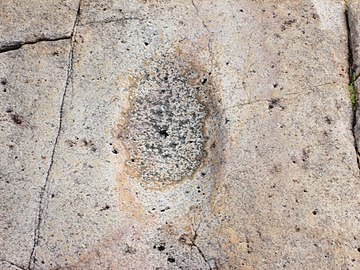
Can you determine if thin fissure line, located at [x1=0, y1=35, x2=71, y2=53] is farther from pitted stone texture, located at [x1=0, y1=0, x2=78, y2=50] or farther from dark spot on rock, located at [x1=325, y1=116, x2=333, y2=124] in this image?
dark spot on rock, located at [x1=325, y1=116, x2=333, y2=124]

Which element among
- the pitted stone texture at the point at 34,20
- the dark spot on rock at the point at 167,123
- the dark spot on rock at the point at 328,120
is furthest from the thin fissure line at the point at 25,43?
the dark spot on rock at the point at 328,120

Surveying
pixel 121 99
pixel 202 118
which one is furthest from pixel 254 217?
pixel 121 99

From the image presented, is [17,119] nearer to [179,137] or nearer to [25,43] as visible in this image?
[25,43]

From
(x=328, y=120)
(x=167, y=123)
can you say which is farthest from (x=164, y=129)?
(x=328, y=120)

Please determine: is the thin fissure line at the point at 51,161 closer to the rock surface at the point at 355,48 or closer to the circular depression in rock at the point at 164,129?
the circular depression in rock at the point at 164,129

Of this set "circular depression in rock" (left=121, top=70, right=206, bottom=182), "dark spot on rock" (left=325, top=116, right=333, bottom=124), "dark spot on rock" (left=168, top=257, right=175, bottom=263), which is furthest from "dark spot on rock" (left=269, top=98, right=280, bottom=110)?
"dark spot on rock" (left=168, top=257, right=175, bottom=263)

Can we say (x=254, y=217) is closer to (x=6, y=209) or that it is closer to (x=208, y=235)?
(x=208, y=235)
